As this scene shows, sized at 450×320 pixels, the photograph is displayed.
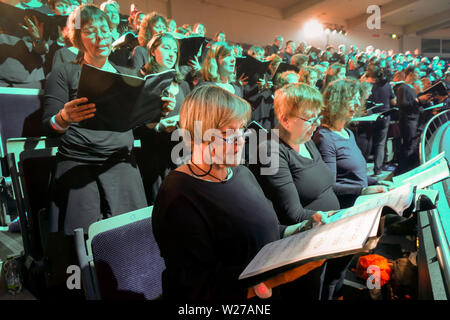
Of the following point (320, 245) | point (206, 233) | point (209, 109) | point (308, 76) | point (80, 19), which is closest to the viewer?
point (320, 245)

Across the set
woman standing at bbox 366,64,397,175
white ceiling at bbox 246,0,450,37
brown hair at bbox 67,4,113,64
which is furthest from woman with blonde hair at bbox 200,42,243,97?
white ceiling at bbox 246,0,450,37

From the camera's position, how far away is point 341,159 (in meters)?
1.69

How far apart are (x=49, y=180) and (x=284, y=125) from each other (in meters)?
1.26

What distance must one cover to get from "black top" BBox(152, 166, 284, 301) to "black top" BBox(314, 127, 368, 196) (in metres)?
0.84

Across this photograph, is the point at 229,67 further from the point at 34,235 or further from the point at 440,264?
the point at 440,264

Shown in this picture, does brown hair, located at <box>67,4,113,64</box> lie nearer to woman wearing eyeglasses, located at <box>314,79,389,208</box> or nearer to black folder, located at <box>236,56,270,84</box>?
woman wearing eyeglasses, located at <box>314,79,389,208</box>

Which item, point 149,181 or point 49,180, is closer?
point 49,180

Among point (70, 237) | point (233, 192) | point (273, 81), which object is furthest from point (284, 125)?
point (273, 81)

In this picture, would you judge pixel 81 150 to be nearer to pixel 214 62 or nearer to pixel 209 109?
pixel 209 109

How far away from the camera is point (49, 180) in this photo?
5.27ft

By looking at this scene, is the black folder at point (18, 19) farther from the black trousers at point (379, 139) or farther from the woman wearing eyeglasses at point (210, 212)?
the black trousers at point (379, 139)

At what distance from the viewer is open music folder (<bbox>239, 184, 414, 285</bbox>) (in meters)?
0.58

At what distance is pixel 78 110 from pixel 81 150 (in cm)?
33

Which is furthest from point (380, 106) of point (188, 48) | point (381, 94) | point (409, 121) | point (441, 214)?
point (441, 214)
